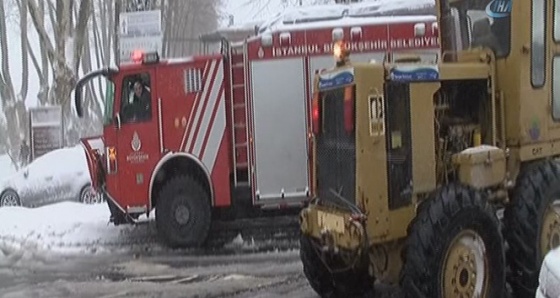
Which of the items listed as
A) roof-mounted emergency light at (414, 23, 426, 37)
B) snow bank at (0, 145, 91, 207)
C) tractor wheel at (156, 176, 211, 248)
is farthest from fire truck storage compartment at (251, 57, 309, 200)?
snow bank at (0, 145, 91, 207)

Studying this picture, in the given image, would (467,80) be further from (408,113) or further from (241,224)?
(241,224)

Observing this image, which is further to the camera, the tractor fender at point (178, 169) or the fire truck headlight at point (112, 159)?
the fire truck headlight at point (112, 159)

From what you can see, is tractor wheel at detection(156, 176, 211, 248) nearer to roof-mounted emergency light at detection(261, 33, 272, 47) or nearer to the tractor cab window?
the tractor cab window

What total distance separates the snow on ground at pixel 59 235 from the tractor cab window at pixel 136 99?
1741 mm

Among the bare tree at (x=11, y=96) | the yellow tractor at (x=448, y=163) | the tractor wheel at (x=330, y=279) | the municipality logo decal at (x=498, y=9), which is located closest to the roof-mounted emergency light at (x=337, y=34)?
the yellow tractor at (x=448, y=163)

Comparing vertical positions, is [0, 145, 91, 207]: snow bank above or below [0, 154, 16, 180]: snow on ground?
above

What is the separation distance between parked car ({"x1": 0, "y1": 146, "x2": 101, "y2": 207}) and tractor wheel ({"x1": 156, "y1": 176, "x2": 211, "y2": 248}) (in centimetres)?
640

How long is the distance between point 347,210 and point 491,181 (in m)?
1.34

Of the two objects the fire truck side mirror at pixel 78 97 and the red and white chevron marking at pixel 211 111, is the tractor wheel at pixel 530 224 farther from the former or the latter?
the fire truck side mirror at pixel 78 97

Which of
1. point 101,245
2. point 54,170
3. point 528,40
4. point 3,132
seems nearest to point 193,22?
point 3,132

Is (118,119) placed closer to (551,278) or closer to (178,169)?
(178,169)

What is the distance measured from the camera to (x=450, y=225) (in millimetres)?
7027

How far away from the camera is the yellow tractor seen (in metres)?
7.10

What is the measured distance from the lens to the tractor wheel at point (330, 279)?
8.35 meters
